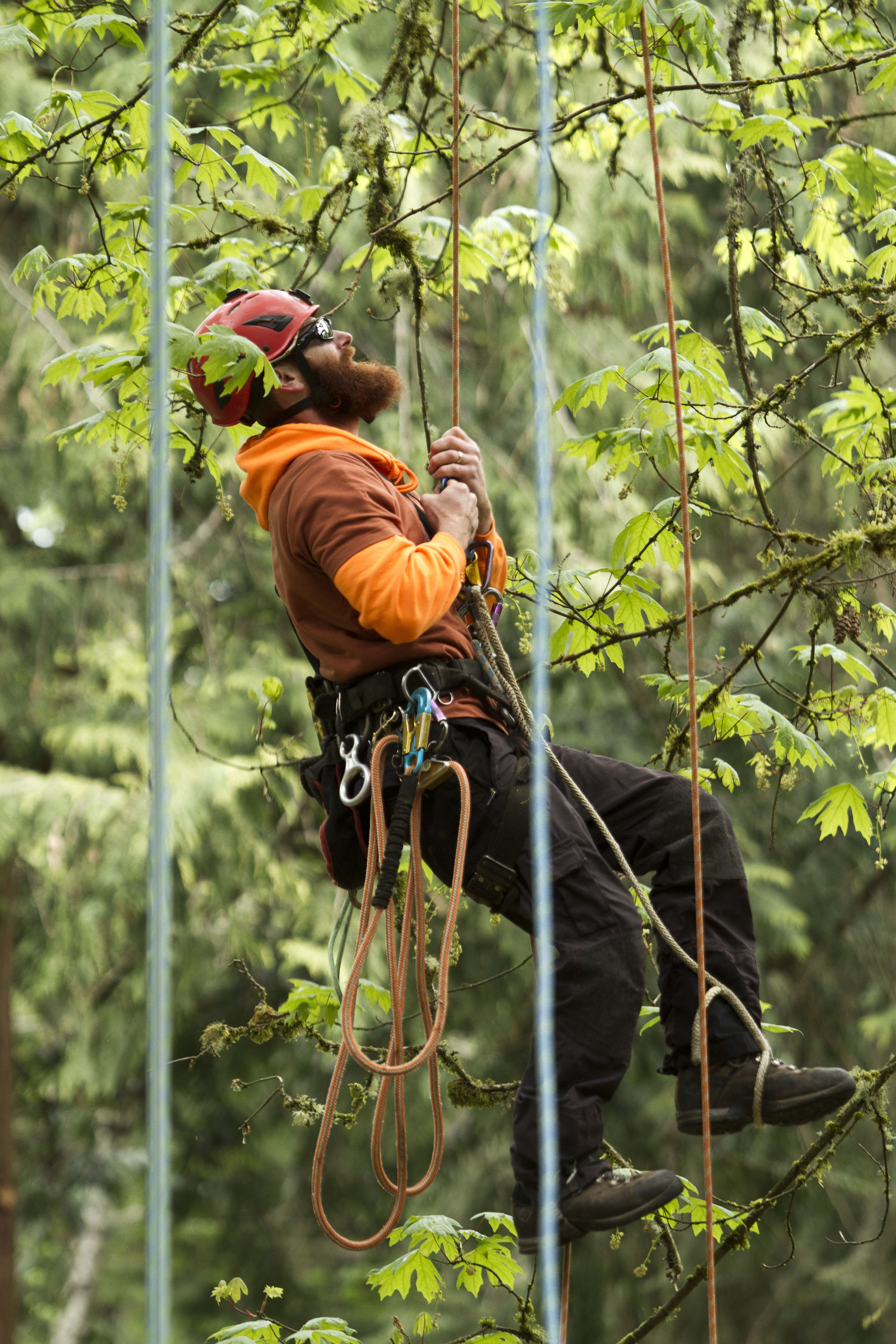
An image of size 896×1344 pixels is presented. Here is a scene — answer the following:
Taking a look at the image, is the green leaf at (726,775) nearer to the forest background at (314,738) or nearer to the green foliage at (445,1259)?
the green foliage at (445,1259)

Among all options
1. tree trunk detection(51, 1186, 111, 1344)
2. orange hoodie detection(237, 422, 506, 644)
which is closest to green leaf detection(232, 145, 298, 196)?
orange hoodie detection(237, 422, 506, 644)

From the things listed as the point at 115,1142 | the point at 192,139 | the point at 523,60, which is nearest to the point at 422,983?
the point at 192,139

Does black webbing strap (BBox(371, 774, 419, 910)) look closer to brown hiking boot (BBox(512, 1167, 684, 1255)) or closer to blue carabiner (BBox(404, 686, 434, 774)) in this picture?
blue carabiner (BBox(404, 686, 434, 774))

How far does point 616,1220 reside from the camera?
2.07m

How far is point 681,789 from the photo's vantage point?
8.04 feet

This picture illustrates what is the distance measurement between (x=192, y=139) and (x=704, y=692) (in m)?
4.31

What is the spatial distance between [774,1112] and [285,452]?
A: 1.39 meters

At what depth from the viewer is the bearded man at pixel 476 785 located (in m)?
2.18

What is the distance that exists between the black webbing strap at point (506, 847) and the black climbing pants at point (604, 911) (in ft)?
0.05

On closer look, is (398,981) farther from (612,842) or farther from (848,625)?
(848,625)

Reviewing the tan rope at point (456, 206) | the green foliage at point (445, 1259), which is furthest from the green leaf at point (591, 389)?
the green foliage at point (445, 1259)

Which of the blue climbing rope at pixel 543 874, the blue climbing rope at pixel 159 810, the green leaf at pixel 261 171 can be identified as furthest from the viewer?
the green leaf at pixel 261 171

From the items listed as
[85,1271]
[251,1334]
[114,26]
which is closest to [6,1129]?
[85,1271]

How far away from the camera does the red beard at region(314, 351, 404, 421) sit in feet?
8.39
